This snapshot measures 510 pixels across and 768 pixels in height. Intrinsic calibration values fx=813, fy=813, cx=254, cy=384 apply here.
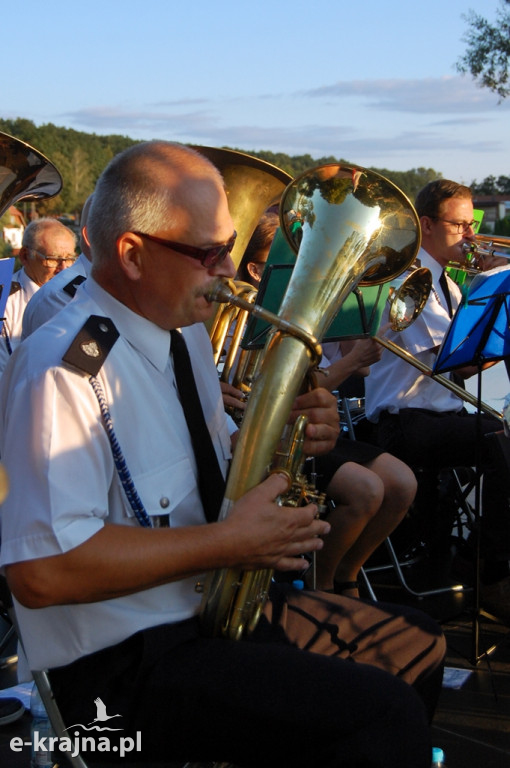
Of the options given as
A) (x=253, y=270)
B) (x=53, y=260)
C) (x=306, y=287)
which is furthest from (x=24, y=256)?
(x=306, y=287)

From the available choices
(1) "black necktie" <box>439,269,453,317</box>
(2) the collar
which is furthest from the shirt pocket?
(2) the collar

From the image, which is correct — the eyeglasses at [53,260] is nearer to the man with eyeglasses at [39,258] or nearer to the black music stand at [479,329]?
the man with eyeglasses at [39,258]

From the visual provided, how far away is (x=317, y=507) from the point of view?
1853 mm

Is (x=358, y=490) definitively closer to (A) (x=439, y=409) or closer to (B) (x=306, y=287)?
(A) (x=439, y=409)

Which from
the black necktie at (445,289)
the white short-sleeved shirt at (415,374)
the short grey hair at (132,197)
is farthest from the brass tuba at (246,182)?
the short grey hair at (132,197)

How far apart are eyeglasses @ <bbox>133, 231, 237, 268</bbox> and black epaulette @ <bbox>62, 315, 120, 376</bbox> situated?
20cm

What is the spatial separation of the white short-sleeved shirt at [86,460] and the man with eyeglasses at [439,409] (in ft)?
7.36

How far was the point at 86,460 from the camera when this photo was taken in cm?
156

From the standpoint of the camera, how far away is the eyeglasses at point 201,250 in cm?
176

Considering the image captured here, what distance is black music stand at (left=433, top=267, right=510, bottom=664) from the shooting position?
2951mm

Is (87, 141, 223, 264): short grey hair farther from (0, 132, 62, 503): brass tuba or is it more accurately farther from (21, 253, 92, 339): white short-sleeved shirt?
(0, 132, 62, 503): brass tuba

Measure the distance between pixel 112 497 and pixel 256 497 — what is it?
0.98ft

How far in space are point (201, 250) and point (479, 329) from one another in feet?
5.22

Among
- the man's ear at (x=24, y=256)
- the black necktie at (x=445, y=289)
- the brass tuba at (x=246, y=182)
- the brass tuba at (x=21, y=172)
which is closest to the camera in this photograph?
the brass tuba at (x=246, y=182)
